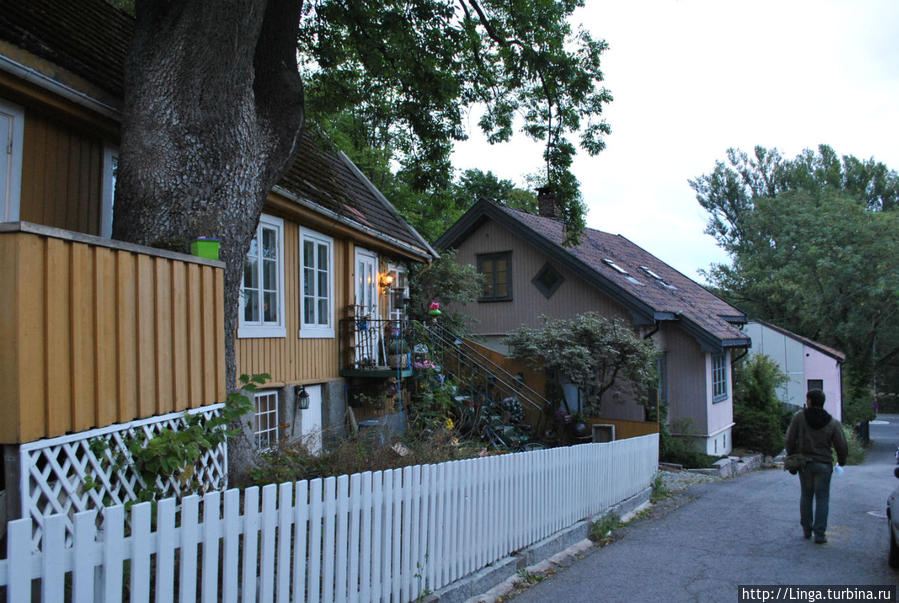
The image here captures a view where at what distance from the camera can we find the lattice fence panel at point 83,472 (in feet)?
12.4

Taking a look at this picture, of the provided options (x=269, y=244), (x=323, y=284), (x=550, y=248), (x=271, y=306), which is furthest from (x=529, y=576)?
(x=550, y=248)

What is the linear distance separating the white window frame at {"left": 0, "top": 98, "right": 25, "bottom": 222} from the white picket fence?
3105 mm

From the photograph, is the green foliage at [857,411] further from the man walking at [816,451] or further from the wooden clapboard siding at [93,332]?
the wooden clapboard siding at [93,332]

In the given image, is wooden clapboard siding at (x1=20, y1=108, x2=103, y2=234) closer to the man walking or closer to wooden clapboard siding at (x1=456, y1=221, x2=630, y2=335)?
the man walking

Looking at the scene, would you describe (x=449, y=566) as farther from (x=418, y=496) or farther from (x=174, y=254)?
(x=174, y=254)

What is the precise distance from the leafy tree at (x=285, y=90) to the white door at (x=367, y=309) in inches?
71.6

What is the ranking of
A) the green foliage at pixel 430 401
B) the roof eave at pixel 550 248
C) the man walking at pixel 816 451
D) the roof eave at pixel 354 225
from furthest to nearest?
1. the roof eave at pixel 550 248
2. the green foliage at pixel 430 401
3. the roof eave at pixel 354 225
4. the man walking at pixel 816 451

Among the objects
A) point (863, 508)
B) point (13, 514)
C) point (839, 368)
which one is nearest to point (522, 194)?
point (839, 368)

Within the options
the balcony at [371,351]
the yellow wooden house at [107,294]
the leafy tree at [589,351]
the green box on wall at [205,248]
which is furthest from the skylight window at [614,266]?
the green box on wall at [205,248]

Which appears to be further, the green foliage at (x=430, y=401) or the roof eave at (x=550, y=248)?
the roof eave at (x=550, y=248)

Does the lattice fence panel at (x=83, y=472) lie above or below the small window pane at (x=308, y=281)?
below

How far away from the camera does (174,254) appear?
499 cm

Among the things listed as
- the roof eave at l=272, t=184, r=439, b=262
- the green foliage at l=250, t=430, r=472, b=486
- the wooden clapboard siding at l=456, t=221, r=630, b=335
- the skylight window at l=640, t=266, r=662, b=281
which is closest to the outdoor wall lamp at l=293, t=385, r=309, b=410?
the roof eave at l=272, t=184, r=439, b=262

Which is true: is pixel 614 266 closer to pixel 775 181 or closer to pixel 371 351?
pixel 371 351
